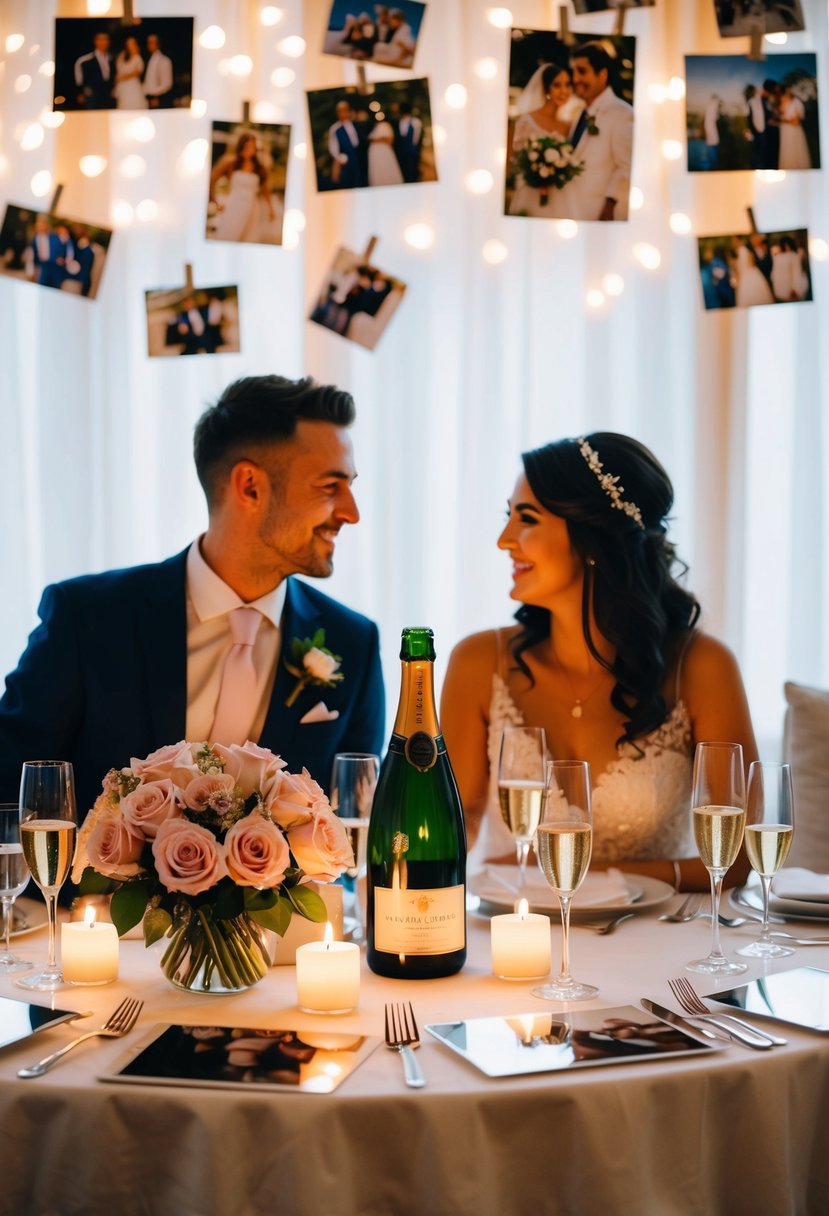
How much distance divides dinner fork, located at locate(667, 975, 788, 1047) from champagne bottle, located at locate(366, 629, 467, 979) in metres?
0.25

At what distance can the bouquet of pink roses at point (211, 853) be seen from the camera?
1325 millimetres

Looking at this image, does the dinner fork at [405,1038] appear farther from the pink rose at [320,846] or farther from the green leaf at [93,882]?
the green leaf at [93,882]

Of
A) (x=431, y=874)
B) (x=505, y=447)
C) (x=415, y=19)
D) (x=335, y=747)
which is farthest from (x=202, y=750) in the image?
(x=415, y=19)

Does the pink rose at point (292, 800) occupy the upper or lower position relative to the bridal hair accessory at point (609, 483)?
lower

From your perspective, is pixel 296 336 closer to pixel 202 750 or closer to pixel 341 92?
pixel 341 92

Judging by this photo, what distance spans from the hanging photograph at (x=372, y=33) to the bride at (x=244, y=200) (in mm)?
310

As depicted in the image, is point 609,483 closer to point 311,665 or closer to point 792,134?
point 311,665

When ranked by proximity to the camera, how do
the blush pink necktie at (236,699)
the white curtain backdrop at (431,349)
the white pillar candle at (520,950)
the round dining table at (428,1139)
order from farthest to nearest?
1. the white curtain backdrop at (431,349)
2. the blush pink necktie at (236,699)
3. the white pillar candle at (520,950)
4. the round dining table at (428,1139)

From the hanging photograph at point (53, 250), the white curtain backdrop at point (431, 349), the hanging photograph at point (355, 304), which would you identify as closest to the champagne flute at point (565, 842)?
the white curtain backdrop at point (431, 349)

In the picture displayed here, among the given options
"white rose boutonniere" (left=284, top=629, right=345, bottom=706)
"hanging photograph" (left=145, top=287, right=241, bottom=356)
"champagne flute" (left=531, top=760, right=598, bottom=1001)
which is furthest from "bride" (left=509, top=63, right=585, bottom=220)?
"champagne flute" (left=531, top=760, right=598, bottom=1001)

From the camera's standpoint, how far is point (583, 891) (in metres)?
1.80

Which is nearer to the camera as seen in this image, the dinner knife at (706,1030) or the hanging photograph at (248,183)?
the dinner knife at (706,1030)

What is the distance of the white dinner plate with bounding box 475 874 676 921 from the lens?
1.73 meters

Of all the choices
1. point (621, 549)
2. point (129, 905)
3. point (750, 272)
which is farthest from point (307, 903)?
point (750, 272)
